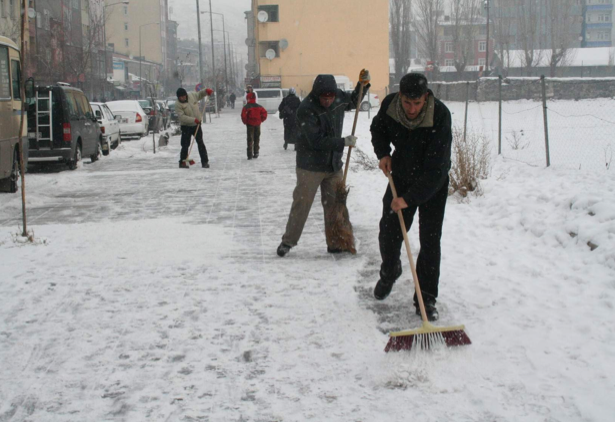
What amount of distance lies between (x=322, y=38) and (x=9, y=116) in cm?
5254

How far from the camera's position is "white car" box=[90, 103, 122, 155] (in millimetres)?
18391

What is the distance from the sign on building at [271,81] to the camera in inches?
2317

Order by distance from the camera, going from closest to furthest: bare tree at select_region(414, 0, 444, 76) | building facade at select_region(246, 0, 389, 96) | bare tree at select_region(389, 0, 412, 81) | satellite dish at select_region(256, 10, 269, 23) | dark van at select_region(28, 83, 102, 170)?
dark van at select_region(28, 83, 102, 170) → satellite dish at select_region(256, 10, 269, 23) → bare tree at select_region(389, 0, 412, 81) → building facade at select_region(246, 0, 389, 96) → bare tree at select_region(414, 0, 444, 76)

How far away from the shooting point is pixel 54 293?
19.0 feet

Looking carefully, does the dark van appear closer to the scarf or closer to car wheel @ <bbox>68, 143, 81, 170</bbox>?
car wheel @ <bbox>68, 143, 81, 170</bbox>

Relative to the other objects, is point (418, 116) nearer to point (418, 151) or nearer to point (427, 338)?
point (418, 151)

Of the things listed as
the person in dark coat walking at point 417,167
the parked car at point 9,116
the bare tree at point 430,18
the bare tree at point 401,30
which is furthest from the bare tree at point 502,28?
the person in dark coat walking at point 417,167

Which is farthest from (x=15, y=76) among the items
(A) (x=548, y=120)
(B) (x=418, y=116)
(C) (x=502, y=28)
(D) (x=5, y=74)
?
(C) (x=502, y=28)

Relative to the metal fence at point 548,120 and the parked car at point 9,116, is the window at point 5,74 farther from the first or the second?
the metal fence at point 548,120

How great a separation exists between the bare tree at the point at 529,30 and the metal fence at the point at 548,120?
26.6 meters

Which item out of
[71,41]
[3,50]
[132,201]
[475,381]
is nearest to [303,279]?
[475,381]

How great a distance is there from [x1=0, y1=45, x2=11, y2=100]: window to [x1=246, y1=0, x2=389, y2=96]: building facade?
1974 inches

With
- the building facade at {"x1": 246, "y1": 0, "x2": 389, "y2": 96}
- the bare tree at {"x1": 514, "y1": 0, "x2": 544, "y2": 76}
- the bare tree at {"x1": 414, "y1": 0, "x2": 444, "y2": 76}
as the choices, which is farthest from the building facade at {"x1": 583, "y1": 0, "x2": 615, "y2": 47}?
the building facade at {"x1": 246, "y1": 0, "x2": 389, "y2": 96}

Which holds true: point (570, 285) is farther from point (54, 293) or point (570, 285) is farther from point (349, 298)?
point (54, 293)
